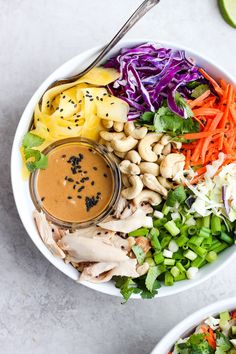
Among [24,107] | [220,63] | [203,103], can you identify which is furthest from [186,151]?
[24,107]

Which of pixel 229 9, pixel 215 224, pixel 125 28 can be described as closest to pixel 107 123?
pixel 125 28

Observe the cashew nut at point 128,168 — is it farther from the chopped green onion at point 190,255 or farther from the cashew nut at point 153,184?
the chopped green onion at point 190,255

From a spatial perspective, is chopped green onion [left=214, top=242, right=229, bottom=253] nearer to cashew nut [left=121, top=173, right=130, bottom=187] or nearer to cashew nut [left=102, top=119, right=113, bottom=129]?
cashew nut [left=121, top=173, right=130, bottom=187]

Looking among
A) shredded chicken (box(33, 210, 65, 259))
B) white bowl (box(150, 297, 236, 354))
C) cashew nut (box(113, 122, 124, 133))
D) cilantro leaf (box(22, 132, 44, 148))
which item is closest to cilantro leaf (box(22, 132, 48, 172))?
cilantro leaf (box(22, 132, 44, 148))

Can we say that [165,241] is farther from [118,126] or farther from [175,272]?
[118,126]

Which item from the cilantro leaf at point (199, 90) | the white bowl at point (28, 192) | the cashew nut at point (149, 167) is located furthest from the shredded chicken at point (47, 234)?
the cilantro leaf at point (199, 90)

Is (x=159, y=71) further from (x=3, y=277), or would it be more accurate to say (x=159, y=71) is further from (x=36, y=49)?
(x=3, y=277)
